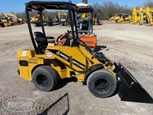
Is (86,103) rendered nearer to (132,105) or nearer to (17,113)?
(132,105)

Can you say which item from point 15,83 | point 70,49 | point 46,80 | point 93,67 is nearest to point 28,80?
point 15,83

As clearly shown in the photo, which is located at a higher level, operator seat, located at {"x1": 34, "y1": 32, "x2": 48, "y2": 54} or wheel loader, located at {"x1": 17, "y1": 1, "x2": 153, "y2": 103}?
operator seat, located at {"x1": 34, "y1": 32, "x2": 48, "y2": 54}

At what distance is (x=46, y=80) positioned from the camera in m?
4.53

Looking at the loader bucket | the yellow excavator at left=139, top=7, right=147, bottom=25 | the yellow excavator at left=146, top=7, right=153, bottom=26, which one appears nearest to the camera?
the loader bucket

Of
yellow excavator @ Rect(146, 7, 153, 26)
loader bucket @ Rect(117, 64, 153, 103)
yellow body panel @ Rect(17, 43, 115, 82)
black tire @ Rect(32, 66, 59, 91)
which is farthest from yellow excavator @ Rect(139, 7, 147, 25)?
black tire @ Rect(32, 66, 59, 91)

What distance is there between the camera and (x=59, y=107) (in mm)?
3811

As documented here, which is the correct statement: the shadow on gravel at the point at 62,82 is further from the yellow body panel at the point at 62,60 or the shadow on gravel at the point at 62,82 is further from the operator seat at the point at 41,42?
the operator seat at the point at 41,42

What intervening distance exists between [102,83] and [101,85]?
47 millimetres

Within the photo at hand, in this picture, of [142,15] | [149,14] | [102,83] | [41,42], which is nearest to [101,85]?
[102,83]

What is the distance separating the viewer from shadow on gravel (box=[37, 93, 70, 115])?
3.63 meters

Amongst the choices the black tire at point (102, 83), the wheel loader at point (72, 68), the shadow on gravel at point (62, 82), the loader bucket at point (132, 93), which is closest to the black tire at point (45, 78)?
the wheel loader at point (72, 68)

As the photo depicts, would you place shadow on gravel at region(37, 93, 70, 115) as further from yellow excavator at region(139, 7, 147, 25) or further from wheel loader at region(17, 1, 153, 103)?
yellow excavator at region(139, 7, 147, 25)

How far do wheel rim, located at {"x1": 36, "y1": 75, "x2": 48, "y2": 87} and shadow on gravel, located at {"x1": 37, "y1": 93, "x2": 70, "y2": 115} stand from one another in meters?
0.58

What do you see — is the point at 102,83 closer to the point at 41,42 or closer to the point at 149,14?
the point at 41,42
